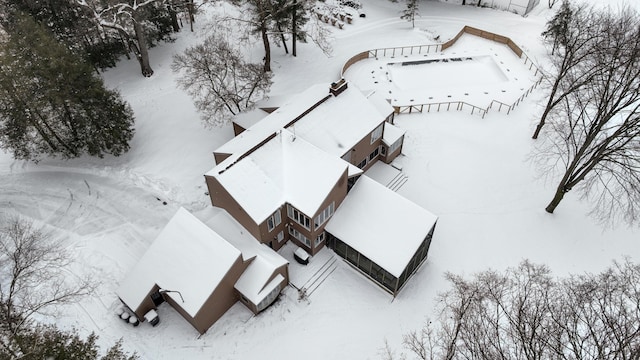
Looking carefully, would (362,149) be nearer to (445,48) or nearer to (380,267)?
(380,267)

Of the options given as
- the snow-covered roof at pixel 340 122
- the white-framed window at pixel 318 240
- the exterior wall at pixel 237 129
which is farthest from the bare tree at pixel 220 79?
the white-framed window at pixel 318 240

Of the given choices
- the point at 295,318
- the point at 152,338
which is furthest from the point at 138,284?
the point at 295,318

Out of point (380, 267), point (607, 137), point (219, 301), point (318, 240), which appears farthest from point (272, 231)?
point (607, 137)

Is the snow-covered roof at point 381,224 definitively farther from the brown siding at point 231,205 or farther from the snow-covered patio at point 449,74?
the snow-covered patio at point 449,74

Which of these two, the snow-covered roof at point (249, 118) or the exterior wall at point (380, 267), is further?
the snow-covered roof at point (249, 118)

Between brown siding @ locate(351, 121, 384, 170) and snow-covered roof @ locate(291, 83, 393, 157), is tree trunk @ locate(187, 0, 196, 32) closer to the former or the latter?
snow-covered roof @ locate(291, 83, 393, 157)

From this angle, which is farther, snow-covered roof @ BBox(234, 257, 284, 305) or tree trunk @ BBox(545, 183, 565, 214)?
tree trunk @ BBox(545, 183, 565, 214)

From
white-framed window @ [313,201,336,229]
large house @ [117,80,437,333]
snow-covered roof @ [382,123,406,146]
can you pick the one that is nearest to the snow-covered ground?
large house @ [117,80,437,333]
